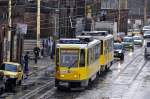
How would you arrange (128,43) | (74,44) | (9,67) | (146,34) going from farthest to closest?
1. (146,34)
2. (128,43)
3. (9,67)
4. (74,44)

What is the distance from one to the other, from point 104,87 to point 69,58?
149 inches

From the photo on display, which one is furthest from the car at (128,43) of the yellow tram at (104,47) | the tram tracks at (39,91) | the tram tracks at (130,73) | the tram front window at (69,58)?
the tram front window at (69,58)

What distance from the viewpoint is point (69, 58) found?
3791 centimetres

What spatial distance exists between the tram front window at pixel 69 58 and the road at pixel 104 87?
1657 mm

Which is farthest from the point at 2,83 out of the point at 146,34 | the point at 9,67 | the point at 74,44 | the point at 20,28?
the point at 146,34

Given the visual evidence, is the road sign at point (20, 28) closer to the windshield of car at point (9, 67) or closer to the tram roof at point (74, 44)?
the windshield of car at point (9, 67)

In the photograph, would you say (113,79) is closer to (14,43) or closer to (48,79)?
(48,79)

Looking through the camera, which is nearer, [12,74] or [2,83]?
[2,83]

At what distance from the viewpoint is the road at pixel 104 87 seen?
35.8 m

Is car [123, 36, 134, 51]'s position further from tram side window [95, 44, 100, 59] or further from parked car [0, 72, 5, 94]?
parked car [0, 72, 5, 94]

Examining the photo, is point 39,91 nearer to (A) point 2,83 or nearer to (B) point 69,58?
(B) point 69,58

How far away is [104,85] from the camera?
41500mm

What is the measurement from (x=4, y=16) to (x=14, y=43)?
5.08 meters

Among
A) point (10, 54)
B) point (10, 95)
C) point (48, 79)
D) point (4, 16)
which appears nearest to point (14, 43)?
point (10, 54)
